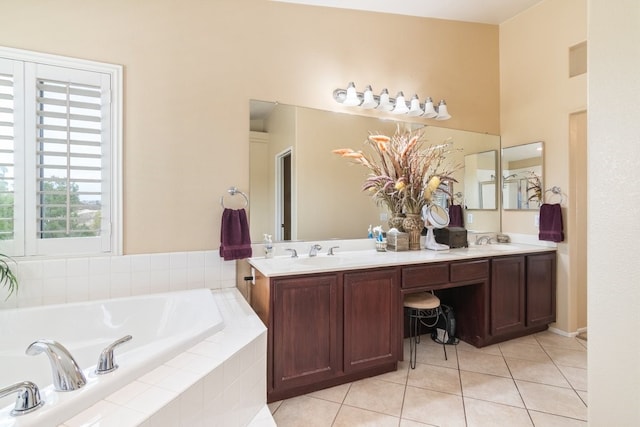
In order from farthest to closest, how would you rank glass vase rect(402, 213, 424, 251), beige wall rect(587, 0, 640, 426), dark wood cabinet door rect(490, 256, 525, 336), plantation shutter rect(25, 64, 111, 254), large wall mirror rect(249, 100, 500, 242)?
1. glass vase rect(402, 213, 424, 251)
2. dark wood cabinet door rect(490, 256, 525, 336)
3. large wall mirror rect(249, 100, 500, 242)
4. plantation shutter rect(25, 64, 111, 254)
5. beige wall rect(587, 0, 640, 426)

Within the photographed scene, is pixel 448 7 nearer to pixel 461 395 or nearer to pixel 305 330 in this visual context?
pixel 305 330

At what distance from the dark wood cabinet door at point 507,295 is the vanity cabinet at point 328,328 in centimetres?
111

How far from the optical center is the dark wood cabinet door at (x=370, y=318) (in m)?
2.08

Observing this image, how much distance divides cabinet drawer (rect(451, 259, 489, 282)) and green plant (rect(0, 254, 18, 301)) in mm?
2977

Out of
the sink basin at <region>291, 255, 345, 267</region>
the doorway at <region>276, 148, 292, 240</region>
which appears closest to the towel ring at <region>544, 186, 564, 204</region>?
Result: the sink basin at <region>291, 255, 345, 267</region>

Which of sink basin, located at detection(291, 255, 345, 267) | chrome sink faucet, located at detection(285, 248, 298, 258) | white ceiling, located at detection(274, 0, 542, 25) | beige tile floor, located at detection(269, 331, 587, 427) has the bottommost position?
beige tile floor, located at detection(269, 331, 587, 427)

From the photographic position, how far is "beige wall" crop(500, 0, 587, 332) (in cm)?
292

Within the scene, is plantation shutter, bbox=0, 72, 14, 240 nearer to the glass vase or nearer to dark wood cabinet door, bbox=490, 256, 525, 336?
the glass vase

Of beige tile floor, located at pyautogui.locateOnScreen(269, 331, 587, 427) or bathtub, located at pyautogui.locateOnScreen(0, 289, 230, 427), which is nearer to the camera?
bathtub, located at pyautogui.locateOnScreen(0, 289, 230, 427)

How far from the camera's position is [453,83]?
3340 millimetres

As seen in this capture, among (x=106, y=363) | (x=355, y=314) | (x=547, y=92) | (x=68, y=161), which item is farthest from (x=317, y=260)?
(x=547, y=92)

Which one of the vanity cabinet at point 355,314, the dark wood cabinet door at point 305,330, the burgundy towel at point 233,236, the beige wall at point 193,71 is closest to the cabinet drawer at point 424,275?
the vanity cabinet at point 355,314

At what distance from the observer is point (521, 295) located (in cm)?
287

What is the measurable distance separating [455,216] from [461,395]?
187 cm
